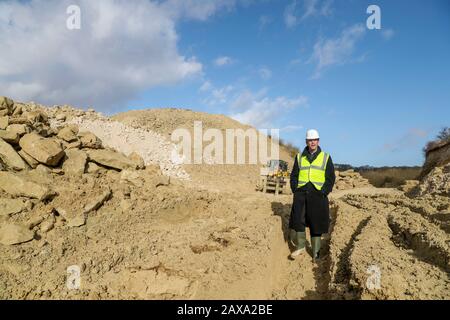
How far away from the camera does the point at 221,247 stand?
557 cm

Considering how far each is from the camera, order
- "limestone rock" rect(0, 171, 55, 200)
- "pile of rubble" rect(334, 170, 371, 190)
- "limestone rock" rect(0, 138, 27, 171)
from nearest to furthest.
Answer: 1. "limestone rock" rect(0, 171, 55, 200)
2. "limestone rock" rect(0, 138, 27, 171)
3. "pile of rubble" rect(334, 170, 371, 190)

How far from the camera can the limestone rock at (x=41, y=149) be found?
21.7ft

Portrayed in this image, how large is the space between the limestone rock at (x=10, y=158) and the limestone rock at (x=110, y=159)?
60.3 inches

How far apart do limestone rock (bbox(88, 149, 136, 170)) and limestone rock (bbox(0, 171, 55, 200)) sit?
6.20ft

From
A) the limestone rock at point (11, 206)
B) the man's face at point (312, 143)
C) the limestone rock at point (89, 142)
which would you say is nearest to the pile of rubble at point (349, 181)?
the limestone rock at point (89, 142)

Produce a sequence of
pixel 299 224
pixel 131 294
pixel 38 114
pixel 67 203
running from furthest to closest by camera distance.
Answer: pixel 38 114 < pixel 67 203 < pixel 299 224 < pixel 131 294

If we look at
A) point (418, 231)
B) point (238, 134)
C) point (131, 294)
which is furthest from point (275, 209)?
point (238, 134)

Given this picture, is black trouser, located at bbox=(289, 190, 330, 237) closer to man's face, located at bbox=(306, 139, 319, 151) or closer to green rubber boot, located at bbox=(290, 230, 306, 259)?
green rubber boot, located at bbox=(290, 230, 306, 259)

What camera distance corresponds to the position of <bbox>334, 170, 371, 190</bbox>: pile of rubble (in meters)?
17.4

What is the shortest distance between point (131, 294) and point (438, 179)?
8.23 metres

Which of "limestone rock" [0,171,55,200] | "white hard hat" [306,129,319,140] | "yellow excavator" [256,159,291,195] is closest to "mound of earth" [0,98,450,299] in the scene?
"limestone rock" [0,171,55,200]

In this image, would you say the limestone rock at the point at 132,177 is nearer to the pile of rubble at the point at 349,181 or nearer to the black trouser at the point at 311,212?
the black trouser at the point at 311,212
